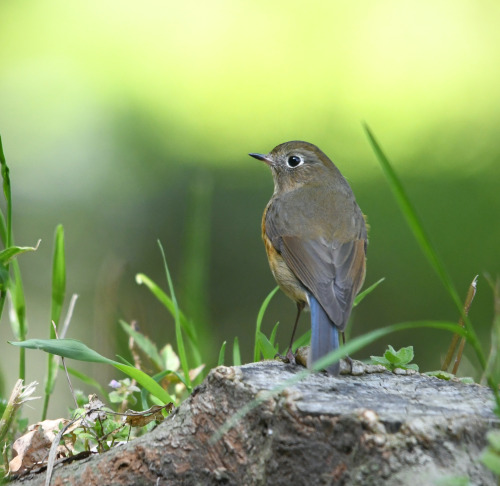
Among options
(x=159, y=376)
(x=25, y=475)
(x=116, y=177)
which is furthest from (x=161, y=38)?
(x=25, y=475)

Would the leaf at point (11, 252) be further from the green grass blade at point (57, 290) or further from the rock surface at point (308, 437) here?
the rock surface at point (308, 437)

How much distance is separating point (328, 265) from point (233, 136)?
10.7ft

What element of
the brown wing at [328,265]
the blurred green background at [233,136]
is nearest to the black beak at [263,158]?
the brown wing at [328,265]

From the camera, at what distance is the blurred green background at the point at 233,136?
215 inches

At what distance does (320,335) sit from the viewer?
2.70 m

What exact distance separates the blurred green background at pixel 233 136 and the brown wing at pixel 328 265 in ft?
5.78

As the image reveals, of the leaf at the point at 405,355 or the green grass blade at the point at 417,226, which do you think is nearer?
the green grass blade at the point at 417,226

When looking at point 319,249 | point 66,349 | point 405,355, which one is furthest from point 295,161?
point 66,349

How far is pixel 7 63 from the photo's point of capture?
741 cm

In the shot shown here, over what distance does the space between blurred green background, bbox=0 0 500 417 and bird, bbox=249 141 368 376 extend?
1.51 meters

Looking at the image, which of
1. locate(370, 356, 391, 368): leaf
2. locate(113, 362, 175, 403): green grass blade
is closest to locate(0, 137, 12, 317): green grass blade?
locate(113, 362, 175, 403): green grass blade

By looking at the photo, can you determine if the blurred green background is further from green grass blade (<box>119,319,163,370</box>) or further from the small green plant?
the small green plant

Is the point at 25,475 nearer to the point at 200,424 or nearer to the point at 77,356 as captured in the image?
the point at 77,356

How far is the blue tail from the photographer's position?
2559 millimetres
